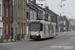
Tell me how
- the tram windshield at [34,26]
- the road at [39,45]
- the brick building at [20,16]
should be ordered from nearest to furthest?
the road at [39,45] → the tram windshield at [34,26] → the brick building at [20,16]

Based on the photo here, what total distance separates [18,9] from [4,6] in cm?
663

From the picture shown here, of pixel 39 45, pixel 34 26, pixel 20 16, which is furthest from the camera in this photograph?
pixel 20 16

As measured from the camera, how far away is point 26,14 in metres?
49.2

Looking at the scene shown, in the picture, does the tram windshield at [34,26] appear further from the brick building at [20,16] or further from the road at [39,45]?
the brick building at [20,16]

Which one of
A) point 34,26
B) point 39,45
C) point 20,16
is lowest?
point 39,45

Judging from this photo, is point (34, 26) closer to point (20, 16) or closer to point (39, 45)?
point (39, 45)

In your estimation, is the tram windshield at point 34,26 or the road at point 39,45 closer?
the road at point 39,45

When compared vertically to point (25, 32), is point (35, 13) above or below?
above

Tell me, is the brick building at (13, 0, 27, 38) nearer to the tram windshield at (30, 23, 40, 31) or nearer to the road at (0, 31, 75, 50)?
the tram windshield at (30, 23, 40, 31)

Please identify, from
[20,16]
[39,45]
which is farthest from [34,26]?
[20,16]

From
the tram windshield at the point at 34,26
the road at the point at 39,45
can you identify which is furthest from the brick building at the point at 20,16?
the road at the point at 39,45

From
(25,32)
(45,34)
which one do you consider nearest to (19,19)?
(25,32)

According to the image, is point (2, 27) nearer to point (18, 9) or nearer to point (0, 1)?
point (0, 1)

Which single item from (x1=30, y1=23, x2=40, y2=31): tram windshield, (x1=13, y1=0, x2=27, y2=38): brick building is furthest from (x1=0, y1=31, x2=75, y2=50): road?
(x1=13, y1=0, x2=27, y2=38): brick building
